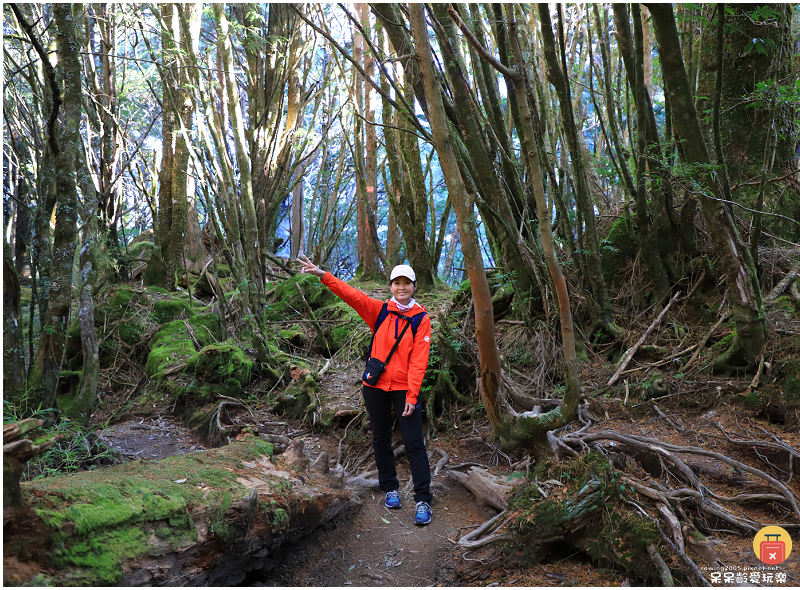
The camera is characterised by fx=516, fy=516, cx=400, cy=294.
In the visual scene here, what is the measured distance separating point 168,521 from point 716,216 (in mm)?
4440

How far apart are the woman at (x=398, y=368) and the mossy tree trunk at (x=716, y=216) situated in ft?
7.88

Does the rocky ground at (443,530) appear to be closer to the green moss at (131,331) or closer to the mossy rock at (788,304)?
the mossy rock at (788,304)

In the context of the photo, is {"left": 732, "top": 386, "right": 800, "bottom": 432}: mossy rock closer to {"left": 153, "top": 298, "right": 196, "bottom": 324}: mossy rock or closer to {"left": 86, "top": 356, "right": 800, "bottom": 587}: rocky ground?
{"left": 86, "top": 356, "right": 800, "bottom": 587}: rocky ground

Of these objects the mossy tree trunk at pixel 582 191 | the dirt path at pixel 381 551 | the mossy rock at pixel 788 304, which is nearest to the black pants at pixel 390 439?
the dirt path at pixel 381 551

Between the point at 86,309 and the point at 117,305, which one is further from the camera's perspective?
the point at 117,305

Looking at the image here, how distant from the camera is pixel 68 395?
586 centimetres

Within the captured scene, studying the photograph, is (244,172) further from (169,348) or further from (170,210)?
(170,210)

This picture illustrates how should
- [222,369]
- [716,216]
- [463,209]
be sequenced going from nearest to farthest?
[463,209], [716,216], [222,369]

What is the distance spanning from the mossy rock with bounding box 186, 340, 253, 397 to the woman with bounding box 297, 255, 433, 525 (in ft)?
8.73

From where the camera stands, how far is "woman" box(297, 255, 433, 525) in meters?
3.88

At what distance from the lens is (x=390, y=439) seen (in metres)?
4.10

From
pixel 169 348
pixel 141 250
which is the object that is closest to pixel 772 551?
pixel 169 348

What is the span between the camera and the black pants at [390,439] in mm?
3875

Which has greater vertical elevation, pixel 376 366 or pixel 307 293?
pixel 307 293
